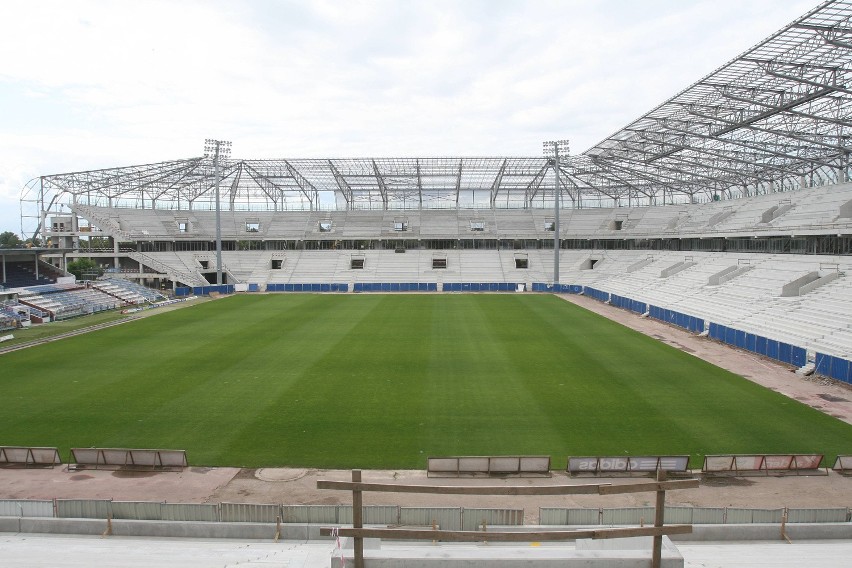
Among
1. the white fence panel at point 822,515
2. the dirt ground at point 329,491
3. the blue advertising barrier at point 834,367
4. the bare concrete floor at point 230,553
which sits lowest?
the dirt ground at point 329,491

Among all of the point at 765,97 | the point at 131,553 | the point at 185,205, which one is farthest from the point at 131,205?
the point at 131,553

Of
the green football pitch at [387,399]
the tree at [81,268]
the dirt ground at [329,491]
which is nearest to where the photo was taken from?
the dirt ground at [329,491]

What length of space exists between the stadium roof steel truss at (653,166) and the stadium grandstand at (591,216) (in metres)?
0.20

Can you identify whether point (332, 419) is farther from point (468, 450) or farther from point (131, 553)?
point (131, 553)

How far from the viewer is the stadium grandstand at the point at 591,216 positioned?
31188 mm

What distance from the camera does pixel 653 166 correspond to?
5522cm

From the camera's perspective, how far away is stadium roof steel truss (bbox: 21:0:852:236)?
28.9 meters

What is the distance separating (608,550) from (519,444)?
9.76 metres

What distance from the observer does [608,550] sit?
5.64 meters

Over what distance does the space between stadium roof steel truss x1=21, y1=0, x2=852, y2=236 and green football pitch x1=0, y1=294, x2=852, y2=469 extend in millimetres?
15748

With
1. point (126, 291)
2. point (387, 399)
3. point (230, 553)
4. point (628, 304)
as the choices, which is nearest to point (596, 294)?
point (628, 304)

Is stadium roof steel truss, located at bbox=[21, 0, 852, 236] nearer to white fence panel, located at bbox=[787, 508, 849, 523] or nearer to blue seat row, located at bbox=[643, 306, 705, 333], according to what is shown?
blue seat row, located at bbox=[643, 306, 705, 333]

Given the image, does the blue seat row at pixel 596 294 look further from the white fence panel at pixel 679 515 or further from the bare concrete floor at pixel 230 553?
the bare concrete floor at pixel 230 553

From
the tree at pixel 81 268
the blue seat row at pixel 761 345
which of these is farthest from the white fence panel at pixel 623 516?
the tree at pixel 81 268
